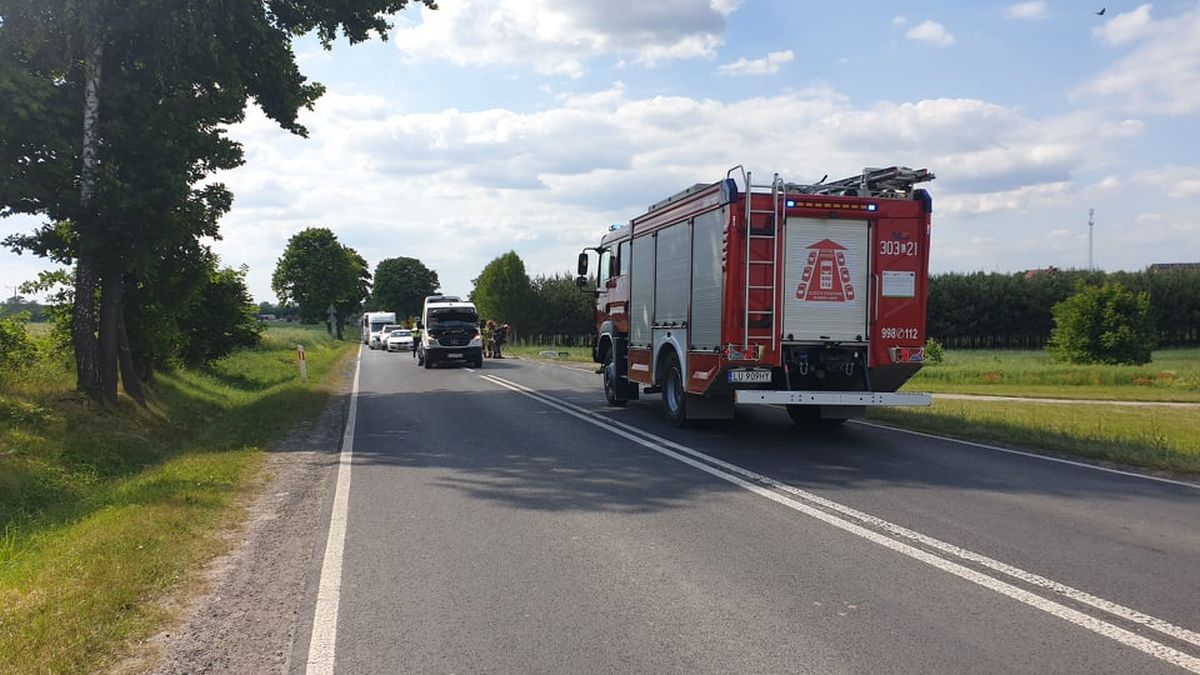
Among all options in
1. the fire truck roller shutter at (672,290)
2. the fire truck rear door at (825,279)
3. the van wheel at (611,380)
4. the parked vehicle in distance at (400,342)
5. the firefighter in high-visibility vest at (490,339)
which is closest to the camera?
the fire truck rear door at (825,279)

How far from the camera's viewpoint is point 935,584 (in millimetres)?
5566

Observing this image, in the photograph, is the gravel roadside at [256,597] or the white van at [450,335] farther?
the white van at [450,335]

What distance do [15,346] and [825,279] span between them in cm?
1419

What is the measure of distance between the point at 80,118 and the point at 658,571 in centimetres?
1298

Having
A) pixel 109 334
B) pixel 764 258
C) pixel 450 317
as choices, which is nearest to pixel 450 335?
pixel 450 317

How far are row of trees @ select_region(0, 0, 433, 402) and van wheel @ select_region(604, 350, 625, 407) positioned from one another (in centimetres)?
767

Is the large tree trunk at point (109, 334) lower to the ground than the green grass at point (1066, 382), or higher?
higher

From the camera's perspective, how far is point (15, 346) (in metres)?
16.2

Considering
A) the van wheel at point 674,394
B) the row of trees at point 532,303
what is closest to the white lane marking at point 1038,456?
the van wheel at point 674,394

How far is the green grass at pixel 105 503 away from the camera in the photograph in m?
5.00

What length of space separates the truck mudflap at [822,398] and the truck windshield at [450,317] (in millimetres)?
23574

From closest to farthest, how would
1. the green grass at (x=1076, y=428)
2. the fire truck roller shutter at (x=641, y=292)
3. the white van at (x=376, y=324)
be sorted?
the green grass at (x=1076, y=428)
the fire truck roller shutter at (x=641, y=292)
the white van at (x=376, y=324)

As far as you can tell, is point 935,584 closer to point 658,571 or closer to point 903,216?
point 658,571

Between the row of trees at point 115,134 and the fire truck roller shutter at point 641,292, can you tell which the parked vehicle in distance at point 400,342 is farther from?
the fire truck roller shutter at point 641,292
